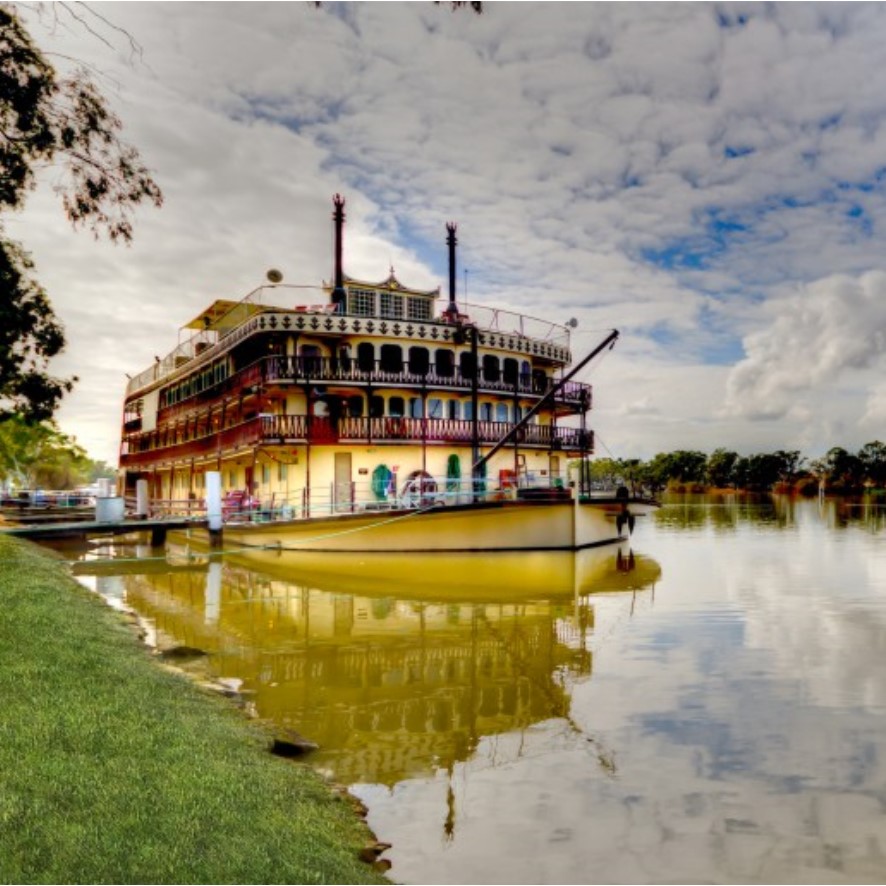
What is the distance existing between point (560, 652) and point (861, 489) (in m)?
120

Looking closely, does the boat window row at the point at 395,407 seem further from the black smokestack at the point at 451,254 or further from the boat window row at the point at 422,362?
the black smokestack at the point at 451,254

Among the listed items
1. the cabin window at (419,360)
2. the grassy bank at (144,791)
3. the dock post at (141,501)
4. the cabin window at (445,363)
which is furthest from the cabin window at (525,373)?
the grassy bank at (144,791)

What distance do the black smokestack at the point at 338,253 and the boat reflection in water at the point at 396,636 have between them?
12586mm

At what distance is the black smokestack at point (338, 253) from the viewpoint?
33625mm

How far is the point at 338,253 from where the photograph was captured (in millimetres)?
35344

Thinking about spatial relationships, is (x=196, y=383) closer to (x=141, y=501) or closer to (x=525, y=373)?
(x=141, y=501)

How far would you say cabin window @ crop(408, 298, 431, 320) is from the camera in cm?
3459

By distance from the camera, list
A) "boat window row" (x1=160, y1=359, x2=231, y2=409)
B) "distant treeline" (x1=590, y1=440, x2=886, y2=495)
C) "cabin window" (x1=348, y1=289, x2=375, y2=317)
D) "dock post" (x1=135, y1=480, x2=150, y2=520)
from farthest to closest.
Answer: "distant treeline" (x1=590, y1=440, x2=886, y2=495), "boat window row" (x1=160, y1=359, x2=231, y2=409), "dock post" (x1=135, y1=480, x2=150, y2=520), "cabin window" (x1=348, y1=289, x2=375, y2=317)

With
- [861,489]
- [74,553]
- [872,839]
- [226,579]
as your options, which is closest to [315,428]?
[226,579]

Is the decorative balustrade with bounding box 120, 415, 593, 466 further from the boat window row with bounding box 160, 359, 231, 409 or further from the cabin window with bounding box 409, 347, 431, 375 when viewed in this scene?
the boat window row with bounding box 160, 359, 231, 409

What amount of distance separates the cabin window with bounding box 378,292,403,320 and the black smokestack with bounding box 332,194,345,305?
6.12ft

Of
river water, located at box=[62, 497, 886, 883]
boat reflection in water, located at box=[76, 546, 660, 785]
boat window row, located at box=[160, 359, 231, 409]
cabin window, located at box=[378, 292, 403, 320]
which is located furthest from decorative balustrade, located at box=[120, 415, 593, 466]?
river water, located at box=[62, 497, 886, 883]

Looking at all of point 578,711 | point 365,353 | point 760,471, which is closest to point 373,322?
point 365,353

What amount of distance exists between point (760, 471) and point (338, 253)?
353 ft
